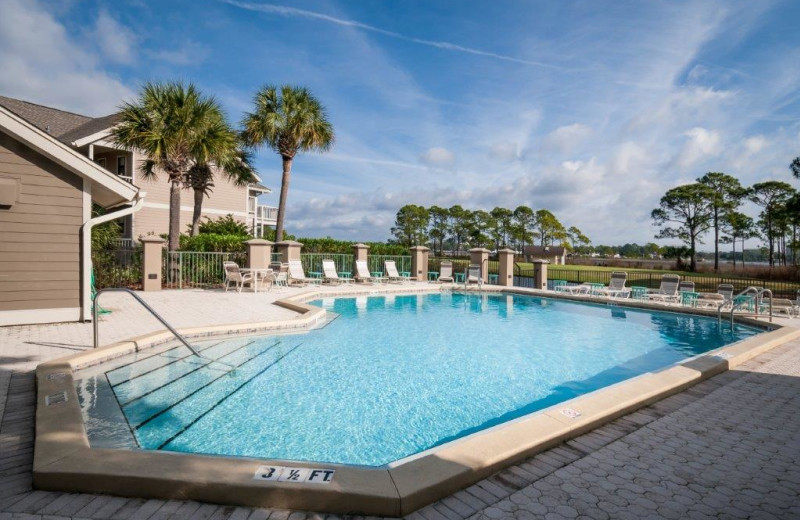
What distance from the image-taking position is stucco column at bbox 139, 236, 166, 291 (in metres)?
13.9

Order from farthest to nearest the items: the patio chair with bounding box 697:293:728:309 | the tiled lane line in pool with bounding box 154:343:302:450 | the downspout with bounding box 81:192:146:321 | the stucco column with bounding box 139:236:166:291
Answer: the stucco column with bounding box 139:236:166:291 < the patio chair with bounding box 697:293:728:309 < the downspout with bounding box 81:192:146:321 < the tiled lane line in pool with bounding box 154:343:302:450

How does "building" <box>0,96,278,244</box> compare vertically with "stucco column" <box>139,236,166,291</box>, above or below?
above

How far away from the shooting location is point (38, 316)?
26.0 feet

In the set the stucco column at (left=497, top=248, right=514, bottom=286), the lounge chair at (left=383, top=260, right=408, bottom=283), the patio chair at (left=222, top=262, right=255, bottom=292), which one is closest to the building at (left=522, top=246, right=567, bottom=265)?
the stucco column at (left=497, top=248, right=514, bottom=286)

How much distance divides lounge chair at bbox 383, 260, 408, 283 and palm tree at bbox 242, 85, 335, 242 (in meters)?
5.42

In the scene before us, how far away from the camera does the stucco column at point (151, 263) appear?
1386cm

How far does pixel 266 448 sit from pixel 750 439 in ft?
14.9

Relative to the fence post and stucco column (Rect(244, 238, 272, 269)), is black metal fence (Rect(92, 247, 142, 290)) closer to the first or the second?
stucco column (Rect(244, 238, 272, 269))

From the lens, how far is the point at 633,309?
1359 cm

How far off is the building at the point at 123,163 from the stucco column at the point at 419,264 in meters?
12.3

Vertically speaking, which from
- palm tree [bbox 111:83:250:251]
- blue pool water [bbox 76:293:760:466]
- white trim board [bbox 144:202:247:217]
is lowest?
blue pool water [bbox 76:293:760:466]

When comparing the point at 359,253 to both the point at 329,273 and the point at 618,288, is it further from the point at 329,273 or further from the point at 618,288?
the point at 618,288

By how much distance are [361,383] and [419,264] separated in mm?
15614

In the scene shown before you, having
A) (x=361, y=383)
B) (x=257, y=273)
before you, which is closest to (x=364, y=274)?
(x=257, y=273)
